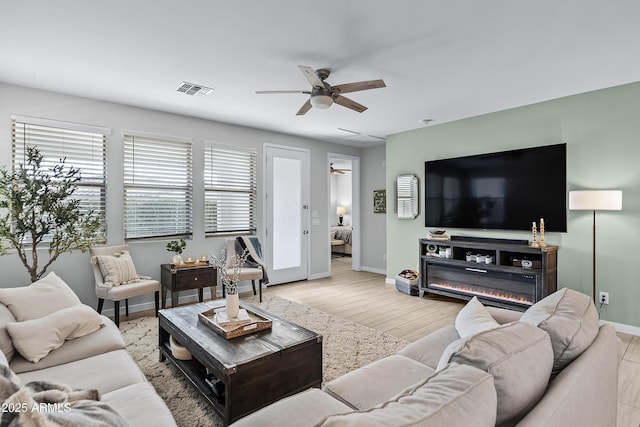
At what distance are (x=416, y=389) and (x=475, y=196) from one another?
4.20 m

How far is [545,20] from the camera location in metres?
2.34

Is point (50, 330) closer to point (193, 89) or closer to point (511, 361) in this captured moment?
point (511, 361)

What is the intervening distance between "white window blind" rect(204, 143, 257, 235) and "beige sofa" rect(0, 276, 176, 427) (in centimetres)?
274

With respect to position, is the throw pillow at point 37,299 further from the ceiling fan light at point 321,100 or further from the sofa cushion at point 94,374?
the ceiling fan light at point 321,100

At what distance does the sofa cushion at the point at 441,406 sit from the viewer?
75cm

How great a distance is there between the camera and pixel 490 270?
4.18 m

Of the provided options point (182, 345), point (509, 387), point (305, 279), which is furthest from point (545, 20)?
point (305, 279)

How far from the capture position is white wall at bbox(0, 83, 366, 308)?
3.53 m

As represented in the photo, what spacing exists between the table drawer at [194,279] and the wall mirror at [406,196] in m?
3.10

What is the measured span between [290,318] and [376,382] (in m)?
2.47

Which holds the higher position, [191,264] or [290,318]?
[191,264]

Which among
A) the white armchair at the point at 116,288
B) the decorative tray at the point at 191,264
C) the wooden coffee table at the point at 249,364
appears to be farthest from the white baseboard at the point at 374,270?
the wooden coffee table at the point at 249,364

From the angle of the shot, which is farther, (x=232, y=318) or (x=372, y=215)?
(x=372, y=215)

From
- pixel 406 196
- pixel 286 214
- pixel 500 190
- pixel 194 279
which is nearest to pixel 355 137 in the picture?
pixel 406 196
